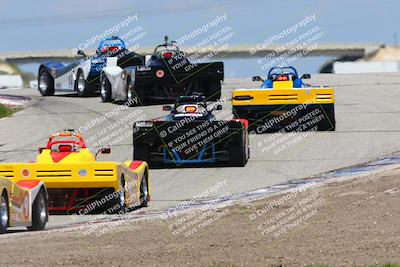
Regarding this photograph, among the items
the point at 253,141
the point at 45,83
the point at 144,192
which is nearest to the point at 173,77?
the point at 253,141

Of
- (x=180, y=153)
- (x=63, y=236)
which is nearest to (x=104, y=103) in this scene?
(x=180, y=153)

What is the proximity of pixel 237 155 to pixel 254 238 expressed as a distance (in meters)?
8.53

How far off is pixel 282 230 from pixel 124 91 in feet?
67.3

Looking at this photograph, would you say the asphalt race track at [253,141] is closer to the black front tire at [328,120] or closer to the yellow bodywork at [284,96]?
the black front tire at [328,120]

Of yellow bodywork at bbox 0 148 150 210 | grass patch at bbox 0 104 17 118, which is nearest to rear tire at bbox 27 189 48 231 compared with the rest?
yellow bodywork at bbox 0 148 150 210

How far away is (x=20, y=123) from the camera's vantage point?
95.6ft

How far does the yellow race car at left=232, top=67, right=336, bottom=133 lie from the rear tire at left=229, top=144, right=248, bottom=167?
4.77m

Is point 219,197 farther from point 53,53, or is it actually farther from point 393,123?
point 53,53

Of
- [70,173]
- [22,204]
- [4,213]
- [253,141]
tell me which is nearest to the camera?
[4,213]

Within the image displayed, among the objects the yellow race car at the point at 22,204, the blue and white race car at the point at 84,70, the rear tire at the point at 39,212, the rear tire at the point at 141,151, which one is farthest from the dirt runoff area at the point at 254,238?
the blue and white race car at the point at 84,70

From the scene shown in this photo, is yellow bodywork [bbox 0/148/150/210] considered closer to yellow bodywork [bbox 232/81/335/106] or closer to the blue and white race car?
yellow bodywork [bbox 232/81/335/106]

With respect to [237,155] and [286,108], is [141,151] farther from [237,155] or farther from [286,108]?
[286,108]

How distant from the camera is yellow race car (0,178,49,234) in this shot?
11602 mm

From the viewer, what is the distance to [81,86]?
36062mm
